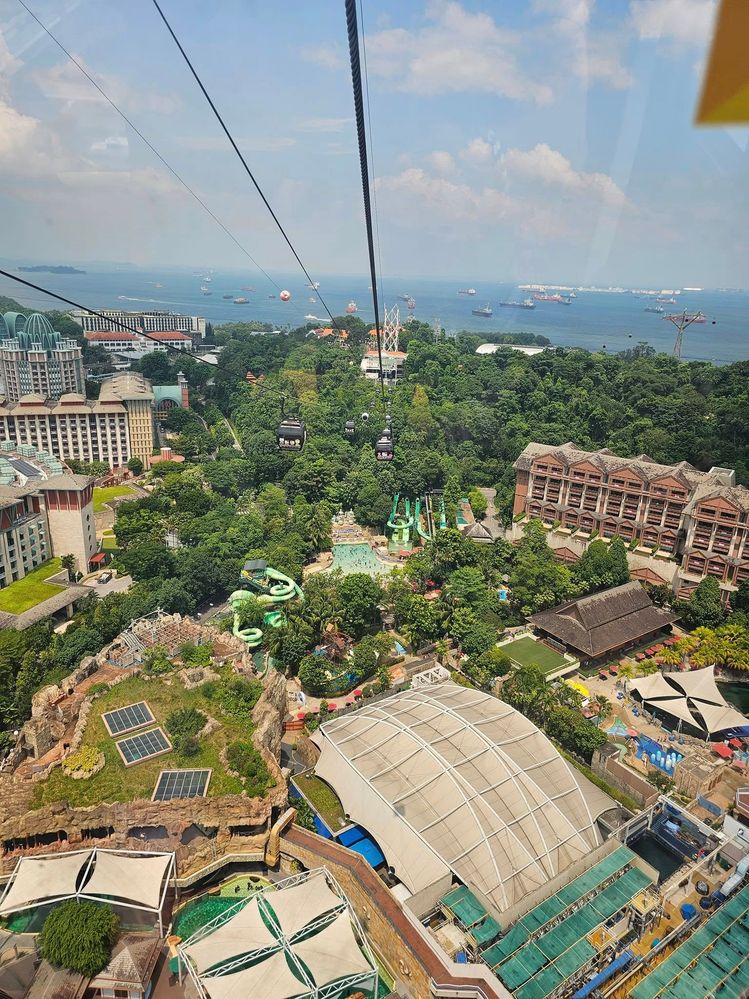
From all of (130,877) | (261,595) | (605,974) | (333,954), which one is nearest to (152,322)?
(261,595)

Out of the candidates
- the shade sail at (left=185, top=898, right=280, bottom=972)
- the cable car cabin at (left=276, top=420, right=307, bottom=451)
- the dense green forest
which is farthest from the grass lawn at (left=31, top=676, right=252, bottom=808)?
the cable car cabin at (left=276, top=420, right=307, bottom=451)

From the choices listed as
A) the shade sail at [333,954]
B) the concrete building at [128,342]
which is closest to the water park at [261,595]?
the shade sail at [333,954]

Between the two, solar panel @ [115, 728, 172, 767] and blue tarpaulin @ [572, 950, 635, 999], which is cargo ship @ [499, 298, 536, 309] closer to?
solar panel @ [115, 728, 172, 767]

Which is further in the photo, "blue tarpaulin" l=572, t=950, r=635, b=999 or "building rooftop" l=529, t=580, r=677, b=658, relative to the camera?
"building rooftop" l=529, t=580, r=677, b=658

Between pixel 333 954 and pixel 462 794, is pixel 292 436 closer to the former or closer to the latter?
pixel 462 794

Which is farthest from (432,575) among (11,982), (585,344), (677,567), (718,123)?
Result: (585,344)

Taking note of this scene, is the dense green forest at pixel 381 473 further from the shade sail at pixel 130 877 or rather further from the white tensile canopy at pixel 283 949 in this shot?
the white tensile canopy at pixel 283 949
